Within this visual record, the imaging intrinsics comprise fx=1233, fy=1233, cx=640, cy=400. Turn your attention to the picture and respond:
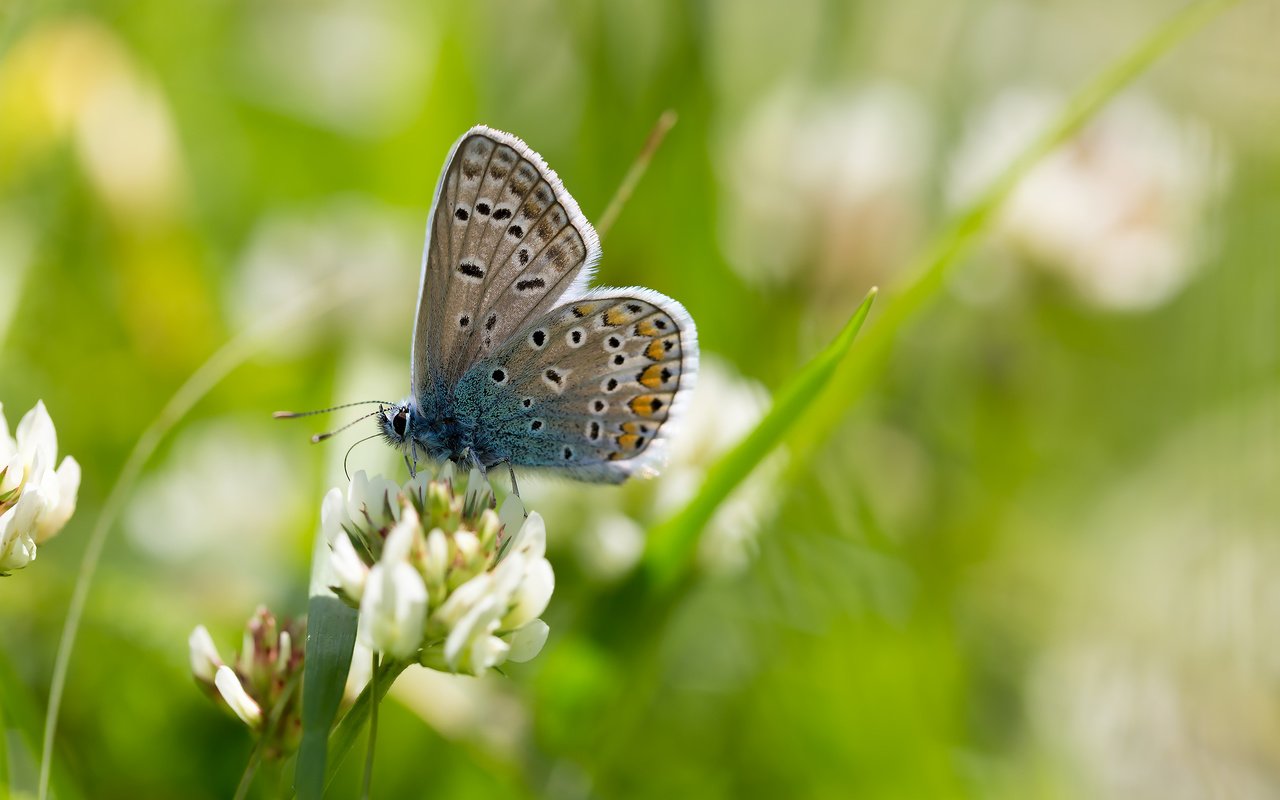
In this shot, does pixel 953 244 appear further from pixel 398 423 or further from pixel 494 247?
pixel 398 423

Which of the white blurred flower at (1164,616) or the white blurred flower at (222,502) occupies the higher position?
the white blurred flower at (1164,616)

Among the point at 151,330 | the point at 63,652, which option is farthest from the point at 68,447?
the point at 63,652

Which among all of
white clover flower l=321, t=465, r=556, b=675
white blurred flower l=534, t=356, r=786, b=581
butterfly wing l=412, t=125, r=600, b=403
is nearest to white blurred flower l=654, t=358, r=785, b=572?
white blurred flower l=534, t=356, r=786, b=581

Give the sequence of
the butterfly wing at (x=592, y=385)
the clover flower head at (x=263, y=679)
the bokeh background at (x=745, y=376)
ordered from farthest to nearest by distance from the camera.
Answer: the bokeh background at (x=745, y=376) → the butterfly wing at (x=592, y=385) → the clover flower head at (x=263, y=679)

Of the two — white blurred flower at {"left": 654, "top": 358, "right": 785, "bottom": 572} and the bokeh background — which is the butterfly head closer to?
the bokeh background

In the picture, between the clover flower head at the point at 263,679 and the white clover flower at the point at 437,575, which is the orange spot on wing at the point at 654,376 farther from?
the clover flower head at the point at 263,679

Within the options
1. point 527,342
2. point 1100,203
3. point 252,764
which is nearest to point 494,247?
point 527,342

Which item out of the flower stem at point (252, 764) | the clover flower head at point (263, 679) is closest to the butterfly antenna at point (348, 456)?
the clover flower head at point (263, 679)
